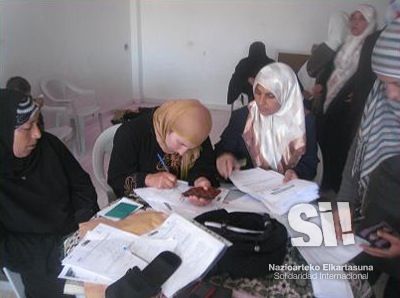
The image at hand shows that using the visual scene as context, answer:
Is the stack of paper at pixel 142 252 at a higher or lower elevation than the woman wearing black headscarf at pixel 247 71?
lower

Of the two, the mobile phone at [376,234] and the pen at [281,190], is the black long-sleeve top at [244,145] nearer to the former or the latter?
the pen at [281,190]

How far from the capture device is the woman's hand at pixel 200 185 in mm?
1132

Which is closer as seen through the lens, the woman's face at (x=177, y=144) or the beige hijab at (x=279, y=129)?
the woman's face at (x=177, y=144)

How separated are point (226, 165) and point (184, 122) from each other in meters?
0.23

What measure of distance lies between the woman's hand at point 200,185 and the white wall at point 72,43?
221 centimetres

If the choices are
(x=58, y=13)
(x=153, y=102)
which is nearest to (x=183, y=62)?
(x=153, y=102)

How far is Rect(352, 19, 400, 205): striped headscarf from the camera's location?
3.91ft

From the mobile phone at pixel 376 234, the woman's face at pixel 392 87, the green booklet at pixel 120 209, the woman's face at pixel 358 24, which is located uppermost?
the woman's face at pixel 358 24

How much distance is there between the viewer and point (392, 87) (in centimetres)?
118

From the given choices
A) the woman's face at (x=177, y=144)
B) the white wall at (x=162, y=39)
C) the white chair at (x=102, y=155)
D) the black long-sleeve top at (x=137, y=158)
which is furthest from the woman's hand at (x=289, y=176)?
the white wall at (x=162, y=39)

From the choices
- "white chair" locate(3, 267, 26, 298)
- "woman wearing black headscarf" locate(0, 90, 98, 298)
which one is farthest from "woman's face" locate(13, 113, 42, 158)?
"white chair" locate(3, 267, 26, 298)

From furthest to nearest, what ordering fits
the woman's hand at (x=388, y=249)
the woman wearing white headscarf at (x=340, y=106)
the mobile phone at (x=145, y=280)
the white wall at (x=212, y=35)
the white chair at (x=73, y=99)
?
the white wall at (x=212, y=35) → the white chair at (x=73, y=99) → the woman wearing white headscarf at (x=340, y=106) → the woman's hand at (x=388, y=249) → the mobile phone at (x=145, y=280)

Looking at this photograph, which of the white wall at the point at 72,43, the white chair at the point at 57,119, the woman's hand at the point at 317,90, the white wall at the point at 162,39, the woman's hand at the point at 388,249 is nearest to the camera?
the woman's hand at the point at 388,249

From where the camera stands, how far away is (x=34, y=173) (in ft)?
4.54
